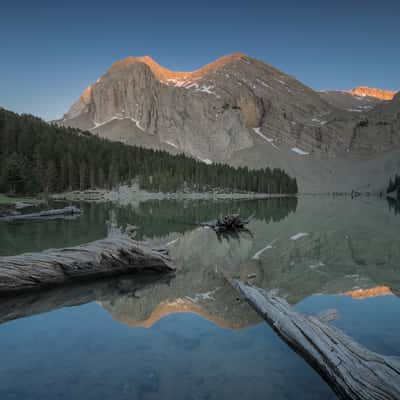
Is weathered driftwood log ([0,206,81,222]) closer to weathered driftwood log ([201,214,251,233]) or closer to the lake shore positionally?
weathered driftwood log ([201,214,251,233])

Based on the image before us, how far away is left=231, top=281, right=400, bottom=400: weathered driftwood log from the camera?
443 centimetres

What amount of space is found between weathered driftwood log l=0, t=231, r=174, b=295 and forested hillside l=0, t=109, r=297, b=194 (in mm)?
85971

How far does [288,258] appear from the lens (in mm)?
15766

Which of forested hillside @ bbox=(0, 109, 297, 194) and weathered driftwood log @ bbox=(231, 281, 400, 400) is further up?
forested hillside @ bbox=(0, 109, 297, 194)

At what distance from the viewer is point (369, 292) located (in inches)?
409

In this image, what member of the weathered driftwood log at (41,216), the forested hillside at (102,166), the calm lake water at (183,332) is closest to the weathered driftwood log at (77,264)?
the calm lake water at (183,332)

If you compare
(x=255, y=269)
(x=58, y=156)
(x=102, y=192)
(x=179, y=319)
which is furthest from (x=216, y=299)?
(x=58, y=156)

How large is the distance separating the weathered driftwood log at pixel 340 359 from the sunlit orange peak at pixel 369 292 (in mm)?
3681

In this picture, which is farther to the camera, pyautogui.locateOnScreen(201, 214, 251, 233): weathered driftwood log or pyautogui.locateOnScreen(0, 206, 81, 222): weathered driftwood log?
pyautogui.locateOnScreen(0, 206, 81, 222): weathered driftwood log

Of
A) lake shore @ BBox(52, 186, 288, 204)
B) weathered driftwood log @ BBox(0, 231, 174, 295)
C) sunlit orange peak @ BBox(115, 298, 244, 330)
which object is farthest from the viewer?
lake shore @ BBox(52, 186, 288, 204)

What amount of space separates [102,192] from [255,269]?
373ft

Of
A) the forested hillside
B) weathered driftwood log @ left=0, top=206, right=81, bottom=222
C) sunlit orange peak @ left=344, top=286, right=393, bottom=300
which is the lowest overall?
sunlit orange peak @ left=344, top=286, right=393, bottom=300

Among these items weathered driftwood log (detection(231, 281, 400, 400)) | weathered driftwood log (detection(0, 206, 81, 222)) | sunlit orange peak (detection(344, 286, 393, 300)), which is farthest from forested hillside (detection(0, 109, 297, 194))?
weathered driftwood log (detection(231, 281, 400, 400))

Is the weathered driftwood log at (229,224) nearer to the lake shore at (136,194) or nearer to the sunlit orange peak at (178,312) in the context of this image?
the sunlit orange peak at (178,312)
